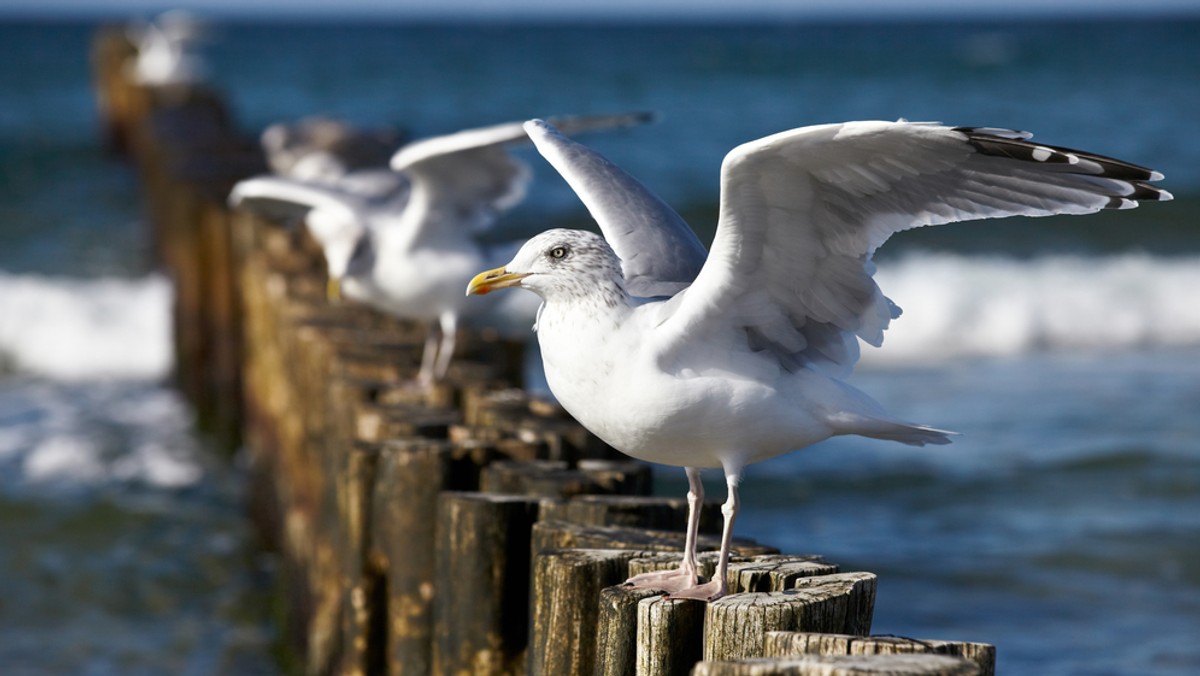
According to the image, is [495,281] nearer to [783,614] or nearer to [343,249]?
[783,614]

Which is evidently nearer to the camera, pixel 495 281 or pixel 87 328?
pixel 495 281

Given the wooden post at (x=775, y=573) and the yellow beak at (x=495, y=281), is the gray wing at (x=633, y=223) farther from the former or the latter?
the wooden post at (x=775, y=573)

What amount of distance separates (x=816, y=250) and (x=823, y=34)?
2471 inches

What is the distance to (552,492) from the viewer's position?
416 cm

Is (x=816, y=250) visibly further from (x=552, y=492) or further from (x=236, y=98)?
(x=236, y=98)

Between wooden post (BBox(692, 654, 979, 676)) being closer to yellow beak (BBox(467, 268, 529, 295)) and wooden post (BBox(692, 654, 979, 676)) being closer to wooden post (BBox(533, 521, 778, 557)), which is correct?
wooden post (BBox(533, 521, 778, 557))

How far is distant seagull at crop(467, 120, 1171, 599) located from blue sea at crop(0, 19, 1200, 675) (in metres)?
2.40

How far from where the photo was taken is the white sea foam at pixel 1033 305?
12891 millimetres

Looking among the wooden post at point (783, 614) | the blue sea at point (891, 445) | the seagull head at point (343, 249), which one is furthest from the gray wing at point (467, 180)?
the wooden post at point (783, 614)

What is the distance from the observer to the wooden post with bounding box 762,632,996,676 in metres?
2.70

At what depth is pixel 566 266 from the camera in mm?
3553

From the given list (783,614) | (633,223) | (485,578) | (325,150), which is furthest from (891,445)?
(783,614)

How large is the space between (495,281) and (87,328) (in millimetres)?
9793

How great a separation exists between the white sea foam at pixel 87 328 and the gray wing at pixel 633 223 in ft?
26.7
